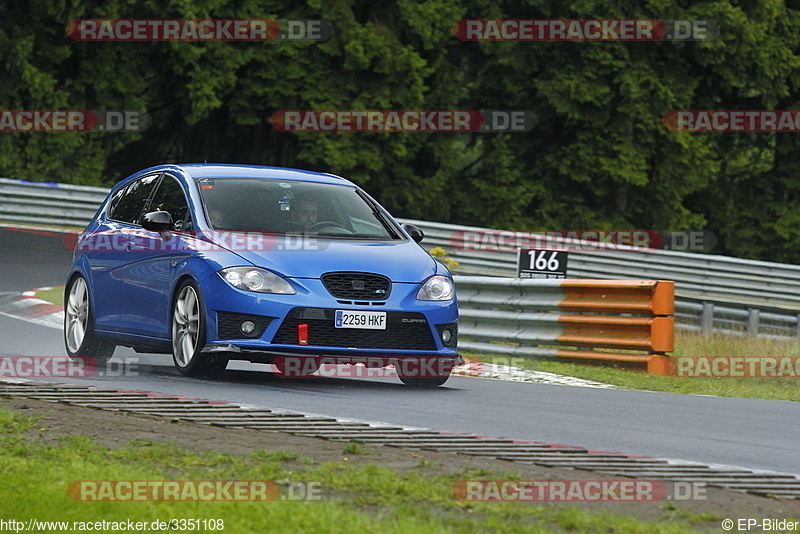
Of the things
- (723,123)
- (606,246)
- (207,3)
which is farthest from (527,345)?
(723,123)

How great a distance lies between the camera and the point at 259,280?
9.98 m

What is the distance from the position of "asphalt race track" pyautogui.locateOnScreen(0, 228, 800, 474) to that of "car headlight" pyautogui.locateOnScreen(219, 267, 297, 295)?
A: 693 mm

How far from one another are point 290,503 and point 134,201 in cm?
686

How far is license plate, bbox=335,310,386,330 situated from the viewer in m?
9.99

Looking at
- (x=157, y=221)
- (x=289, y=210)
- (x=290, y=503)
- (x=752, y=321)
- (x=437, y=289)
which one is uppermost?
(x=289, y=210)

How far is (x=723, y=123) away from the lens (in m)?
37.4

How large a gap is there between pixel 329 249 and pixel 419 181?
2506 cm

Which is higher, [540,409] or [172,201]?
[172,201]

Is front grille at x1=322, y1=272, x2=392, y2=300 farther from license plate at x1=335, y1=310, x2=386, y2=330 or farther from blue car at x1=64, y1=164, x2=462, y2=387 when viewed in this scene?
license plate at x1=335, y1=310, x2=386, y2=330

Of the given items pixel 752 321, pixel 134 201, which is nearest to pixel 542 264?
pixel 134 201

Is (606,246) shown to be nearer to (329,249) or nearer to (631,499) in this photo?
(329,249)

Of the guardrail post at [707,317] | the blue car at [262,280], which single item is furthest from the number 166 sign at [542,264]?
the guardrail post at [707,317]

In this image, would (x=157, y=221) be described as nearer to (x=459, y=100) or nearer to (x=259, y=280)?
(x=259, y=280)

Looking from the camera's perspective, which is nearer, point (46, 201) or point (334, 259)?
point (334, 259)
